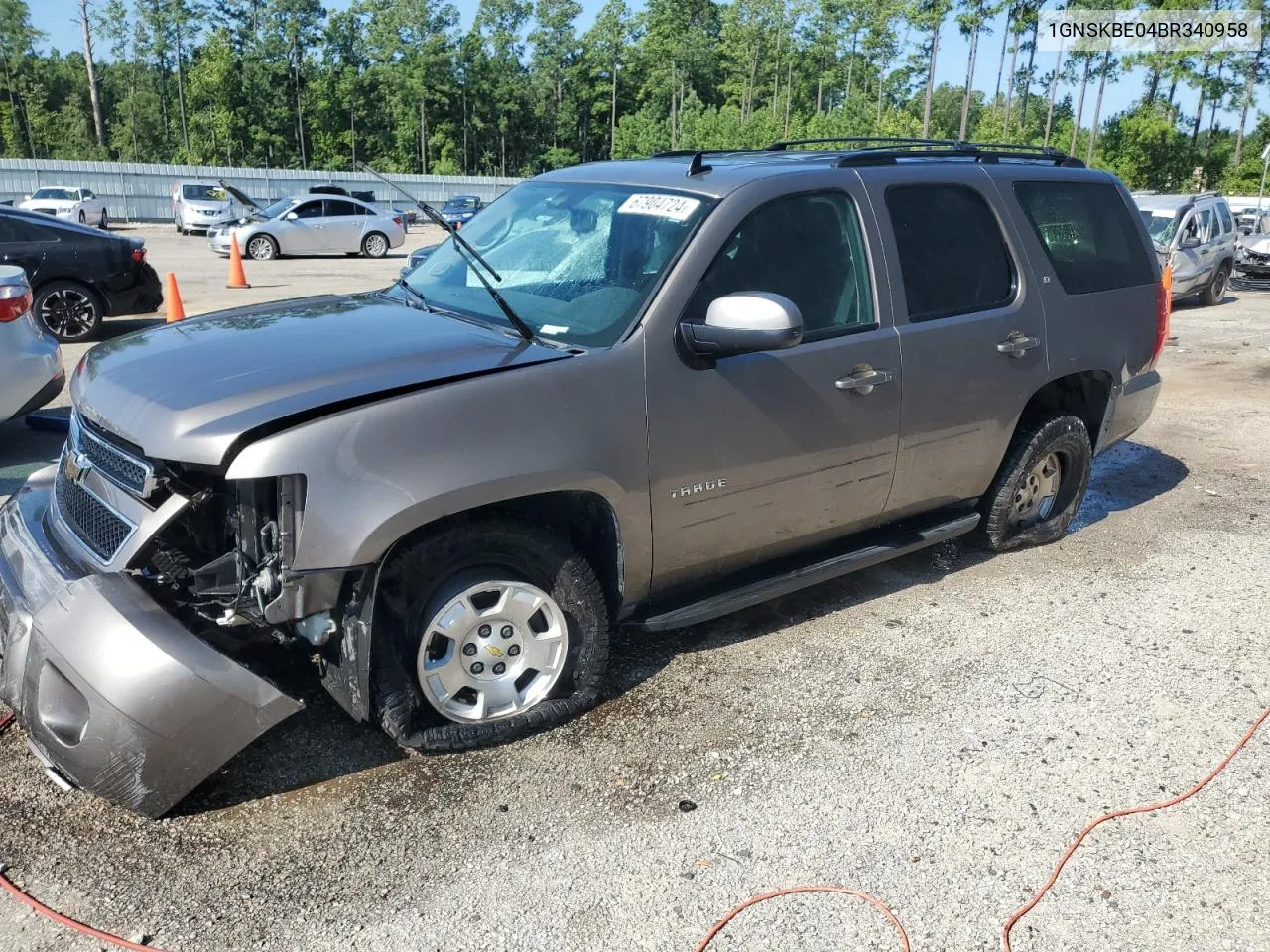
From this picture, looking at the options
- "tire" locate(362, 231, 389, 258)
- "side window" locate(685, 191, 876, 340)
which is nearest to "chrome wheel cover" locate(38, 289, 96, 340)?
"side window" locate(685, 191, 876, 340)

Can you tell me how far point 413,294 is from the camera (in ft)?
14.0

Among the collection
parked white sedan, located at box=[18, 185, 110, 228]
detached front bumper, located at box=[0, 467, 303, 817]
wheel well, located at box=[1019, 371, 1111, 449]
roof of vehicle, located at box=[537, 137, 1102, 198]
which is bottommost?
parked white sedan, located at box=[18, 185, 110, 228]

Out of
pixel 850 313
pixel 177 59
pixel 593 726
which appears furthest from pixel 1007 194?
pixel 177 59

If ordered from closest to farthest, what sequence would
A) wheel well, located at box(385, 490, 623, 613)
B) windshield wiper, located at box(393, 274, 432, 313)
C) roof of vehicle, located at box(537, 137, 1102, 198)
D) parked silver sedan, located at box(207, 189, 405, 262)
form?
wheel well, located at box(385, 490, 623, 613) → roof of vehicle, located at box(537, 137, 1102, 198) → windshield wiper, located at box(393, 274, 432, 313) → parked silver sedan, located at box(207, 189, 405, 262)

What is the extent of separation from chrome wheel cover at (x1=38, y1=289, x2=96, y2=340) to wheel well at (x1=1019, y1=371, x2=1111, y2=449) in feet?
32.6

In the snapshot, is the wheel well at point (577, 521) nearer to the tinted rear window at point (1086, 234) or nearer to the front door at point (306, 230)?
the tinted rear window at point (1086, 234)

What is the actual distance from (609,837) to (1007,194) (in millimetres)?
3447

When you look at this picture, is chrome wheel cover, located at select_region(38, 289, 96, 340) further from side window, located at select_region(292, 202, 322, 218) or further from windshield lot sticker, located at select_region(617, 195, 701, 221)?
side window, located at select_region(292, 202, 322, 218)

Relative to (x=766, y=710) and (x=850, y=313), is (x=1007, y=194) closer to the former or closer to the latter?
(x=850, y=313)

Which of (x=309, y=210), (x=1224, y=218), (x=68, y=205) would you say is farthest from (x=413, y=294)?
(x=68, y=205)

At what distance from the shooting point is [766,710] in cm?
382

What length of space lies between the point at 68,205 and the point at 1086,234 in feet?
117

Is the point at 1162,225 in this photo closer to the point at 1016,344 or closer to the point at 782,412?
the point at 1016,344

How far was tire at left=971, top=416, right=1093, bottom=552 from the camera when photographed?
510 cm
